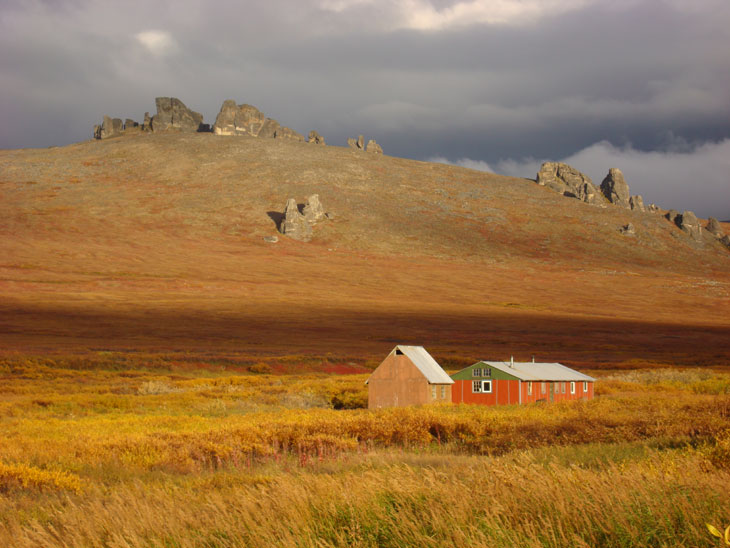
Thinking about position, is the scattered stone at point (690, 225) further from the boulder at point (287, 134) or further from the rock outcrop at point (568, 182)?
the boulder at point (287, 134)

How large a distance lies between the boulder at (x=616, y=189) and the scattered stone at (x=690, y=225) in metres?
16.9

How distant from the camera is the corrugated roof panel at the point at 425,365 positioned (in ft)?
101

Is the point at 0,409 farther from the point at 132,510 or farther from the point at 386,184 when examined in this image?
the point at 386,184

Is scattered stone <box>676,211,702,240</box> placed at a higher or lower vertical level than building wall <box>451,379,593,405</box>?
higher

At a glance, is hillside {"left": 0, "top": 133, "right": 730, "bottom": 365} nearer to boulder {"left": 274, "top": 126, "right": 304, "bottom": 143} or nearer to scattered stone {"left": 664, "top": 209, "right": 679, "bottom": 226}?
scattered stone {"left": 664, "top": 209, "right": 679, "bottom": 226}

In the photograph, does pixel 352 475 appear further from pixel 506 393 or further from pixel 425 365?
pixel 506 393

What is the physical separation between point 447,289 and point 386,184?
189 ft

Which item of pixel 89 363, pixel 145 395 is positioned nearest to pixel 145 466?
pixel 145 395

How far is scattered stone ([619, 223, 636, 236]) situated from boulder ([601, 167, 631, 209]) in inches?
1112

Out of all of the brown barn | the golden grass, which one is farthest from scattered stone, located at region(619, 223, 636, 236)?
the brown barn

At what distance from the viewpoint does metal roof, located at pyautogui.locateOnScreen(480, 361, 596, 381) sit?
104 feet

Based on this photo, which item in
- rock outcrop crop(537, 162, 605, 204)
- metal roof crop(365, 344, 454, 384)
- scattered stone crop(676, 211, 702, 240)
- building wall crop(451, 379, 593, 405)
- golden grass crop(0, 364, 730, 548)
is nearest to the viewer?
golden grass crop(0, 364, 730, 548)

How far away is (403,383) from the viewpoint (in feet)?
101

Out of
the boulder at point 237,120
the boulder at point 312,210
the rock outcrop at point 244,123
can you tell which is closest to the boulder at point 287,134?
the rock outcrop at point 244,123
